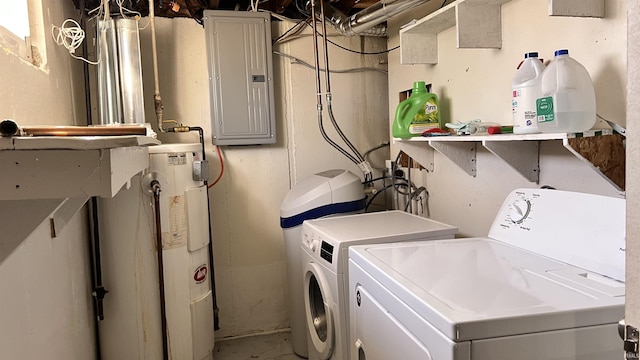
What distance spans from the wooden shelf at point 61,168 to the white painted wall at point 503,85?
1.28 meters

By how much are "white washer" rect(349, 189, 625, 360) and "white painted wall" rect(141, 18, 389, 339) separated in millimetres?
1454

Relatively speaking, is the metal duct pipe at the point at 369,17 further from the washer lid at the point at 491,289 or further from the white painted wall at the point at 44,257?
the white painted wall at the point at 44,257

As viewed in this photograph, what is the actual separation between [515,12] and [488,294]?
3.71 ft

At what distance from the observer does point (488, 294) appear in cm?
105

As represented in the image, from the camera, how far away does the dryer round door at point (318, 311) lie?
1.90 metres

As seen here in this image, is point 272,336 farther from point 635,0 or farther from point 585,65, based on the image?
point 635,0

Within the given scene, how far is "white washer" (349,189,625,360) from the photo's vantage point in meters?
0.93

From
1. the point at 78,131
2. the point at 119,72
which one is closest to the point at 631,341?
the point at 78,131

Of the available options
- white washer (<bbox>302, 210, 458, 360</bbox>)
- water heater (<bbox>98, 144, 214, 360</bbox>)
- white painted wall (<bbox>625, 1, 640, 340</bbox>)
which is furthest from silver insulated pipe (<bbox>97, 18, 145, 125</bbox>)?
white painted wall (<bbox>625, 1, 640, 340</bbox>)

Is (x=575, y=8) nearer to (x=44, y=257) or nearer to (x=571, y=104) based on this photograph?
(x=571, y=104)

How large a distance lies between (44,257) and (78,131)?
97 centimetres

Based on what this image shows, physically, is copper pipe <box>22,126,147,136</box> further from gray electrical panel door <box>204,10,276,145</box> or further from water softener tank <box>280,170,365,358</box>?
gray electrical panel door <box>204,10,276,145</box>

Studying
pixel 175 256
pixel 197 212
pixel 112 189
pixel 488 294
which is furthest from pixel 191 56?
pixel 488 294

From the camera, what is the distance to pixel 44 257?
62.9 inches
